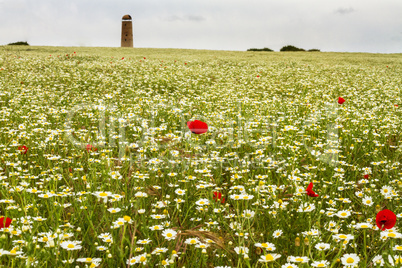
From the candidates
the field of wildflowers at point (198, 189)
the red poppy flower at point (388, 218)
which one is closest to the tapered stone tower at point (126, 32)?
the field of wildflowers at point (198, 189)

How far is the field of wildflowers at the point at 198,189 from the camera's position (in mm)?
2352

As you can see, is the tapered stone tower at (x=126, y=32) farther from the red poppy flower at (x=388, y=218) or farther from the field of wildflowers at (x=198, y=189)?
the red poppy flower at (x=388, y=218)

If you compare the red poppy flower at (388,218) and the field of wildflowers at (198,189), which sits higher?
the red poppy flower at (388,218)

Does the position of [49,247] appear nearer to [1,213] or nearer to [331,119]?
[1,213]

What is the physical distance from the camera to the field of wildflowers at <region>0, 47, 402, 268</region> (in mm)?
2352

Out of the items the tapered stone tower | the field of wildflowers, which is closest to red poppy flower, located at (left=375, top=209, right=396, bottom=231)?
the field of wildflowers

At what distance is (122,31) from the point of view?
60094 millimetres

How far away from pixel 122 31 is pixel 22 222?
62.3 m

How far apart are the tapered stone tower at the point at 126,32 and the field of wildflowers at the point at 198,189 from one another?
5297 cm

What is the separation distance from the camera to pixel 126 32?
59.5 metres

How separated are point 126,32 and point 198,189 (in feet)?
199

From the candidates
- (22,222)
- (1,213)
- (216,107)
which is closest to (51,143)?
(1,213)

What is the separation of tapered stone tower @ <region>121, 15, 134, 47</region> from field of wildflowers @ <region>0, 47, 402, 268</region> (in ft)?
174

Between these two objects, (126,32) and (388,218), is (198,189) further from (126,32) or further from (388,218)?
(126,32)
